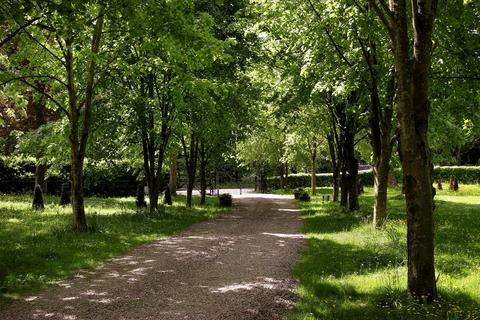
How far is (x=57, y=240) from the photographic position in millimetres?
13359

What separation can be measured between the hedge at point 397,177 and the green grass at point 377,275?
3320cm

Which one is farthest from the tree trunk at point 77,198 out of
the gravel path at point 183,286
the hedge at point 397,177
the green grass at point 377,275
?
the hedge at point 397,177

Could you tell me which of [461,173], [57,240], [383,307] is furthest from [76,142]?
[461,173]

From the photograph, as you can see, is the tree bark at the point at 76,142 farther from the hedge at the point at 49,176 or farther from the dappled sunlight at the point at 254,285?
the hedge at the point at 49,176

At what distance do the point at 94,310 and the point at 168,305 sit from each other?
122 cm

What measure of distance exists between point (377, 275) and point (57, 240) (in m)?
9.31

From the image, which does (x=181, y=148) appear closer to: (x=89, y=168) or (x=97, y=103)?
(x=89, y=168)

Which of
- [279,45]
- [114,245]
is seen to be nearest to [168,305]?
[114,245]

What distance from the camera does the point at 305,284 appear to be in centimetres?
911

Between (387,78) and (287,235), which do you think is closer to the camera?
(387,78)

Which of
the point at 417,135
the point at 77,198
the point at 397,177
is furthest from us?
the point at 397,177

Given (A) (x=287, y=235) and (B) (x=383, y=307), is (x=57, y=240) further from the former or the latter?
(B) (x=383, y=307)

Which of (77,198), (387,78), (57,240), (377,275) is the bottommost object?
(377,275)

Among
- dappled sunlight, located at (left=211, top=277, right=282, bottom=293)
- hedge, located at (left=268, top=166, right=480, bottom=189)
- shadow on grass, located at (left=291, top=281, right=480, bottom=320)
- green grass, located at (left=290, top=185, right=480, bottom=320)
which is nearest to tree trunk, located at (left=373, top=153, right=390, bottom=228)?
green grass, located at (left=290, top=185, right=480, bottom=320)
